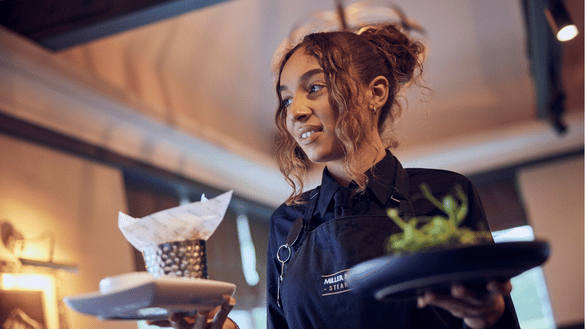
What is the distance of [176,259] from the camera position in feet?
3.04

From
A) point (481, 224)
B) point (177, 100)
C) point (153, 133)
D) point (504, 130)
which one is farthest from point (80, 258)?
point (504, 130)

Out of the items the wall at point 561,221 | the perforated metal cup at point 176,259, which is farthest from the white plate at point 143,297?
the wall at point 561,221

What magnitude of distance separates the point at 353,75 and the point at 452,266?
58cm

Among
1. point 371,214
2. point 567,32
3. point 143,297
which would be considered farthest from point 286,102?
point 567,32

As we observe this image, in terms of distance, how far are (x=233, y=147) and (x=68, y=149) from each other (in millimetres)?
1592

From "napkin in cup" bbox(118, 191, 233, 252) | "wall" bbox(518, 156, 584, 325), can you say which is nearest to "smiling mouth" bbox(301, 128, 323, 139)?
"napkin in cup" bbox(118, 191, 233, 252)

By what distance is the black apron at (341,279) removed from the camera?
1025mm

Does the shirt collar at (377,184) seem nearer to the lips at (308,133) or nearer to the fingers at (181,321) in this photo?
the lips at (308,133)

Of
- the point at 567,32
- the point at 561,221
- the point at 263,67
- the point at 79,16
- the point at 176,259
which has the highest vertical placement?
the point at 263,67

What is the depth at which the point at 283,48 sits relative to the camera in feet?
4.53

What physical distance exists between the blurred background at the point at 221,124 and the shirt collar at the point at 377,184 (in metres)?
0.24

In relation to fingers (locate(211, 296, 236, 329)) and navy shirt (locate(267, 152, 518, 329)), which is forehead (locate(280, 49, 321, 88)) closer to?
navy shirt (locate(267, 152, 518, 329))

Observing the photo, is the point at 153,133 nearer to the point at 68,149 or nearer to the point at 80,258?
the point at 68,149

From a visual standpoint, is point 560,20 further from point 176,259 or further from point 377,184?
point 176,259
